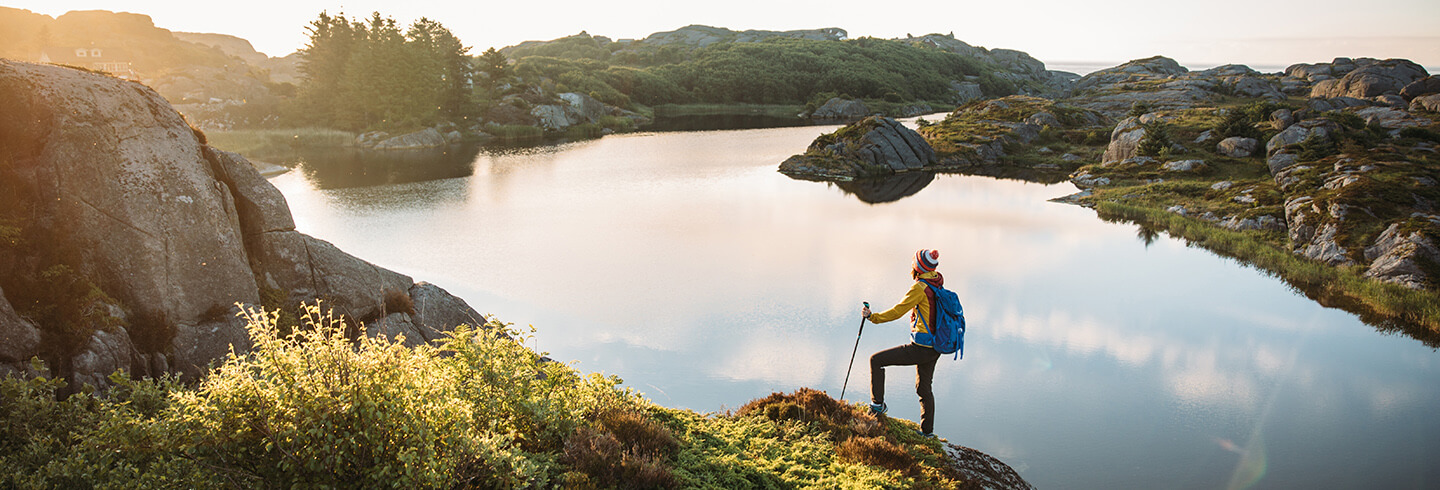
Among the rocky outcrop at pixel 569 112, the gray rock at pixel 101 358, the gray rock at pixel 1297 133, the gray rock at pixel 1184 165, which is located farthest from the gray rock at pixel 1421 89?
the gray rock at pixel 101 358

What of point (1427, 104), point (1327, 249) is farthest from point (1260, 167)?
point (1427, 104)

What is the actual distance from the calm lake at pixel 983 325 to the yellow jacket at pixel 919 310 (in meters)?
3.71

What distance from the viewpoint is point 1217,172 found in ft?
151

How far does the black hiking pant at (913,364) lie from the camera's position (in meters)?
12.0

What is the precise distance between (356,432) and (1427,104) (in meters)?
86.8

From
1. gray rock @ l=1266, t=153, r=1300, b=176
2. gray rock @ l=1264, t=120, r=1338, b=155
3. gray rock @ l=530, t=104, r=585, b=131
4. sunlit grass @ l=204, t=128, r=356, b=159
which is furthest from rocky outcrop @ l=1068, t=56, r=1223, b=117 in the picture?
sunlit grass @ l=204, t=128, r=356, b=159

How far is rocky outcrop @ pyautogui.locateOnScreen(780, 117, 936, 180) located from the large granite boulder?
55870 millimetres

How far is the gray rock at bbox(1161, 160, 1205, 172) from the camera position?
155 feet

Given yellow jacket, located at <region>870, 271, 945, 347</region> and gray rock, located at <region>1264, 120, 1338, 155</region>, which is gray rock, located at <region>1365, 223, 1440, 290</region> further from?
yellow jacket, located at <region>870, 271, 945, 347</region>

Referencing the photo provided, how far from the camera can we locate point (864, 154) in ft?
199

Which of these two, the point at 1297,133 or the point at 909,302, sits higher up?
the point at 1297,133

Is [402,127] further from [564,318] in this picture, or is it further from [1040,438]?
[1040,438]

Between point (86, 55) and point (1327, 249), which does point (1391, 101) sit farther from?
point (86, 55)

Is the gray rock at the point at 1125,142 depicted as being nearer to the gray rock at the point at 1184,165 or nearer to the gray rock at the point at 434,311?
the gray rock at the point at 1184,165
